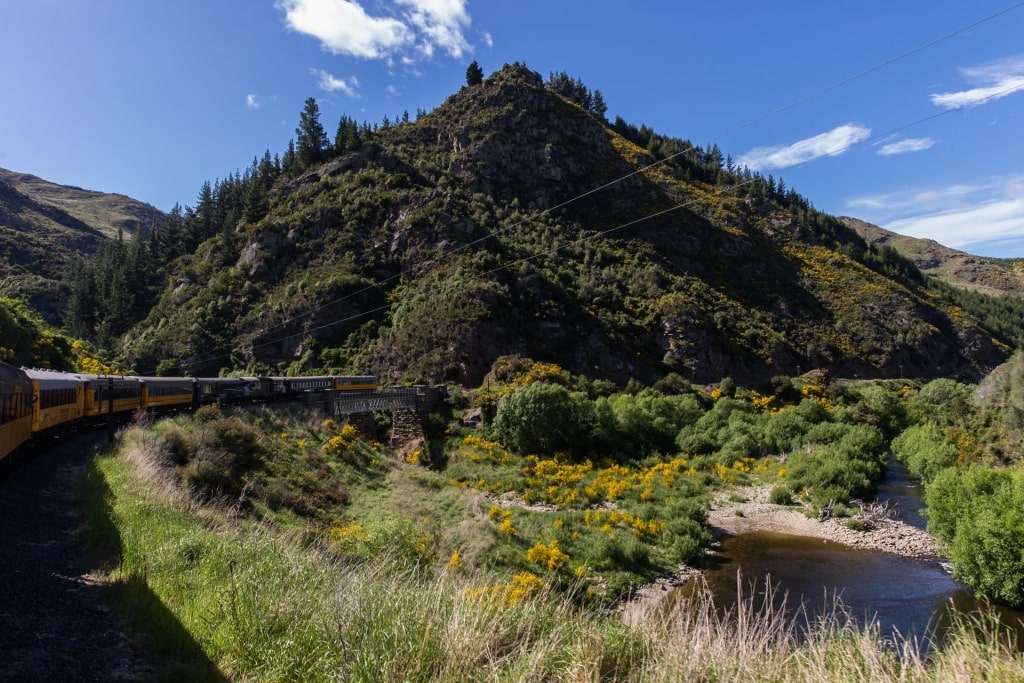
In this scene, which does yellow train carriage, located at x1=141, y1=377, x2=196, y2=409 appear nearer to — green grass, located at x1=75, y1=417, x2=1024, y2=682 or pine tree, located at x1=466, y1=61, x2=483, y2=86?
green grass, located at x1=75, y1=417, x2=1024, y2=682

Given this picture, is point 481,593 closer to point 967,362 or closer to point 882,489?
point 882,489

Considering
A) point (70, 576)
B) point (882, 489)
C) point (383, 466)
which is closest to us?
point (70, 576)

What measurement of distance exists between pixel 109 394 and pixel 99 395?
142cm

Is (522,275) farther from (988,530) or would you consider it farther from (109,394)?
(988,530)

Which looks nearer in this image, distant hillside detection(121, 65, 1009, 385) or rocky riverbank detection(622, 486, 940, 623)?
rocky riverbank detection(622, 486, 940, 623)

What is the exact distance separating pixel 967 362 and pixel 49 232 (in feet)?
573

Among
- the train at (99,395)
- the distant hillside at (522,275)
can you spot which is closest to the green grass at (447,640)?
the train at (99,395)

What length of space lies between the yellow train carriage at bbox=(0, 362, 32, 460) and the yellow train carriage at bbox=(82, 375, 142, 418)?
680cm

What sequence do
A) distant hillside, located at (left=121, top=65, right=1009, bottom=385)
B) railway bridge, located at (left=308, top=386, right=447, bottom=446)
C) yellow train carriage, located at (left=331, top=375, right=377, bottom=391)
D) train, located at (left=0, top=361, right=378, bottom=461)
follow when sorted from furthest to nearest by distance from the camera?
distant hillside, located at (left=121, top=65, right=1009, bottom=385) → yellow train carriage, located at (left=331, top=375, right=377, bottom=391) → railway bridge, located at (left=308, top=386, right=447, bottom=446) → train, located at (left=0, top=361, right=378, bottom=461)

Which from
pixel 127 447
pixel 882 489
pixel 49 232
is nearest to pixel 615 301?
pixel 882 489

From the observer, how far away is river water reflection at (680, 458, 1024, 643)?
17.0 meters

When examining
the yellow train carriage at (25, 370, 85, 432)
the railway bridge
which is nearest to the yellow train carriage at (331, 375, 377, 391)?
the railway bridge

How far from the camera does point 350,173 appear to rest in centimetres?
8075

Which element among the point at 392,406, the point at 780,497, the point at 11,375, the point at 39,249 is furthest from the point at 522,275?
the point at 39,249
